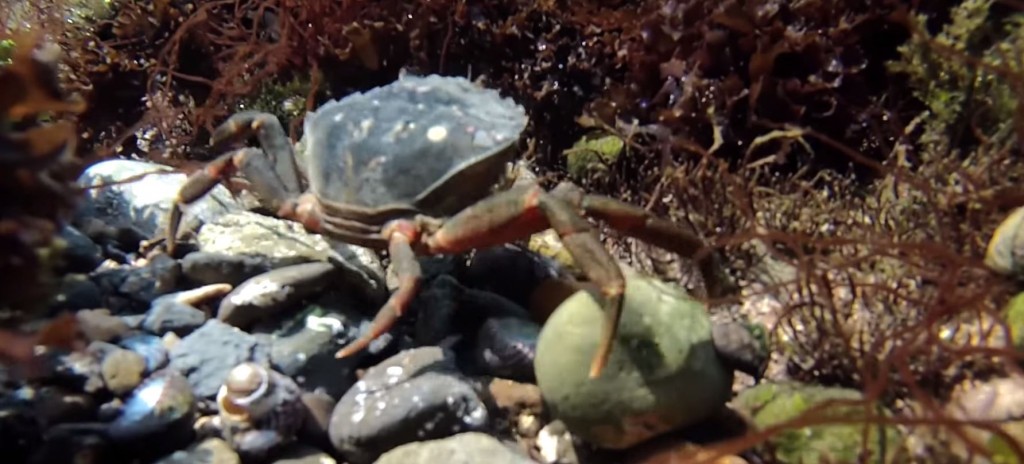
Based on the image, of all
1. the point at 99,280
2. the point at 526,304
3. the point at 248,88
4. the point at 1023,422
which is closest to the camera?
the point at 1023,422

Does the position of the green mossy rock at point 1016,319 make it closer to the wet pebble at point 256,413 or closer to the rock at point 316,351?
the rock at point 316,351

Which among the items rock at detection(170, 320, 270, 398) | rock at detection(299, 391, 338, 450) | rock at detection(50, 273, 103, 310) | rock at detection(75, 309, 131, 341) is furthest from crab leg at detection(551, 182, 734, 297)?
rock at detection(50, 273, 103, 310)

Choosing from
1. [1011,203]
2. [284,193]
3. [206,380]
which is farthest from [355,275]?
[1011,203]

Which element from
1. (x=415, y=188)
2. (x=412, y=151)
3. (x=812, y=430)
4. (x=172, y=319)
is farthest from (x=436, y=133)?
(x=812, y=430)

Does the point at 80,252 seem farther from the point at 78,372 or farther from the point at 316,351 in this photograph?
the point at 316,351

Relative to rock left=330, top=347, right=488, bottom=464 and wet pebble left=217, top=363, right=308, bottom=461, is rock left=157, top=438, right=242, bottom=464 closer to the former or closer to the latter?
wet pebble left=217, top=363, right=308, bottom=461

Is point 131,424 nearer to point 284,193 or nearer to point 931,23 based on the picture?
point 284,193

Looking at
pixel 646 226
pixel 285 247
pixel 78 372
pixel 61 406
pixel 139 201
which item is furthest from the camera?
pixel 139 201
